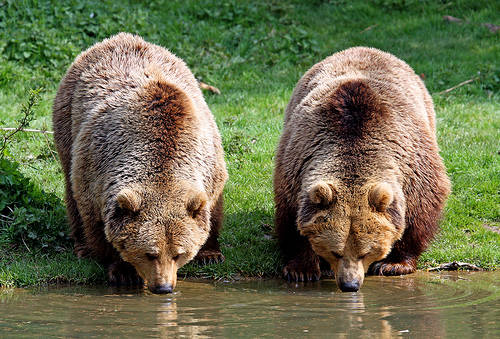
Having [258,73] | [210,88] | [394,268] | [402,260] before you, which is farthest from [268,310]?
[258,73]

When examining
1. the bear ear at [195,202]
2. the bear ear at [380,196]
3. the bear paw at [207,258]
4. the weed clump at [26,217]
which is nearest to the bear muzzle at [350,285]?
the bear ear at [380,196]

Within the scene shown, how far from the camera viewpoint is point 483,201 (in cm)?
997

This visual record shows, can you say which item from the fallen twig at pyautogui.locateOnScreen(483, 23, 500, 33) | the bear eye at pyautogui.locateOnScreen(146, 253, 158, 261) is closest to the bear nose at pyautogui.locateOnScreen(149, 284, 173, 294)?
the bear eye at pyautogui.locateOnScreen(146, 253, 158, 261)

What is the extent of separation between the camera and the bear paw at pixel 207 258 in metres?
8.52

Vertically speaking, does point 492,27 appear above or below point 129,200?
above

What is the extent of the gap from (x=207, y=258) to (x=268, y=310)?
5.98 ft

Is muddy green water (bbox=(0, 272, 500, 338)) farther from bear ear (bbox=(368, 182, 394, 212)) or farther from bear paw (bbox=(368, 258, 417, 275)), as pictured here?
bear ear (bbox=(368, 182, 394, 212))

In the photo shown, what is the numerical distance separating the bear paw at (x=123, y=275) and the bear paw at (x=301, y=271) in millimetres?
1576

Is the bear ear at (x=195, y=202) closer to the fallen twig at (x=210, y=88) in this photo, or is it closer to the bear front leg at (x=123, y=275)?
the bear front leg at (x=123, y=275)

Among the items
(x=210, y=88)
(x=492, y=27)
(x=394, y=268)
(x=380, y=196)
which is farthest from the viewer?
(x=492, y=27)

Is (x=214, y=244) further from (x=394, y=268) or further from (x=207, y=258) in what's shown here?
(x=394, y=268)

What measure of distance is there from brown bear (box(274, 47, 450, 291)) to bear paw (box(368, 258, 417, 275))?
11 mm

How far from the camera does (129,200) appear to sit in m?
6.91

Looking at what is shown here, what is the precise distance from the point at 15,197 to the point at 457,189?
18.5 ft
